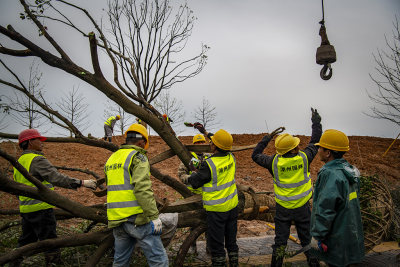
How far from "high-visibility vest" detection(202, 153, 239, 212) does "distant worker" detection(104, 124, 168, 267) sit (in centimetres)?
94

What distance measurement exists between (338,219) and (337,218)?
0.5 inches

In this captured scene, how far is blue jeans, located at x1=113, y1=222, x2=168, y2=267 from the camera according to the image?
9.11 ft

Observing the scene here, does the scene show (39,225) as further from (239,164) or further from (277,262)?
(239,164)

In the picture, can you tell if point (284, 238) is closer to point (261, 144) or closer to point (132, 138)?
point (261, 144)

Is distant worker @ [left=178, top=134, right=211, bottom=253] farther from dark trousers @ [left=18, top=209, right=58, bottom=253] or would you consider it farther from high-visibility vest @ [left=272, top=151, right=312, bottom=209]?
dark trousers @ [left=18, top=209, right=58, bottom=253]

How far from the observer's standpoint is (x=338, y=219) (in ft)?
8.36

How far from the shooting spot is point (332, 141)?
2.77 metres

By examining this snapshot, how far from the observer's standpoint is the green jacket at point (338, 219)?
8.09 ft

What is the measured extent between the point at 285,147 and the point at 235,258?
5.16 ft

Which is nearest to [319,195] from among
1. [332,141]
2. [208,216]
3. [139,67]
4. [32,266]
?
[332,141]

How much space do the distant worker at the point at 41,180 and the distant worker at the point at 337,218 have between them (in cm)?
265

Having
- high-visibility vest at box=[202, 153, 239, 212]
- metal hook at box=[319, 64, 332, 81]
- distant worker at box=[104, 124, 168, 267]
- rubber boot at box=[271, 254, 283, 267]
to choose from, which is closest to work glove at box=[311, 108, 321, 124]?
metal hook at box=[319, 64, 332, 81]

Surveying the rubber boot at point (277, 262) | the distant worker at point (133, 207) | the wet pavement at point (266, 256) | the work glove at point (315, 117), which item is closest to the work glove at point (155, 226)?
the distant worker at point (133, 207)

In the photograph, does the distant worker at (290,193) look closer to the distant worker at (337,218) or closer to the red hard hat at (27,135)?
the distant worker at (337,218)
